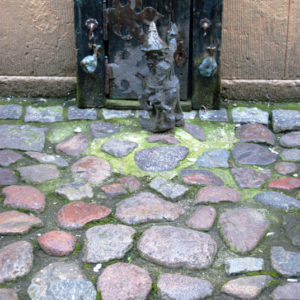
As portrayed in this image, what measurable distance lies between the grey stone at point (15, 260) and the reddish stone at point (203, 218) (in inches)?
35.6

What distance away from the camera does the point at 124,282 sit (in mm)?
2486

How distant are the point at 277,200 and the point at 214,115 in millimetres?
1339

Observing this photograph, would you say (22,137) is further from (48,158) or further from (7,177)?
(7,177)

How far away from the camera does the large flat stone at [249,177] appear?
11.2ft

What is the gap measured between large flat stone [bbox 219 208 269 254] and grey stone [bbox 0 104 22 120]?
83.2 inches

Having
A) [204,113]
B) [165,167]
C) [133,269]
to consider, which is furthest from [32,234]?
[204,113]

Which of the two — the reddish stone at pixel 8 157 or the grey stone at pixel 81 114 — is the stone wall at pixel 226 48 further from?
the reddish stone at pixel 8 157

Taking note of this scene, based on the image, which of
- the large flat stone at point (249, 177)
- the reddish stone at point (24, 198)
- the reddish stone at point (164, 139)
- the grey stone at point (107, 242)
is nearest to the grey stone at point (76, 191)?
the reddish stone at point (24, 198)

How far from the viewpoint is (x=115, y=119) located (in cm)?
427

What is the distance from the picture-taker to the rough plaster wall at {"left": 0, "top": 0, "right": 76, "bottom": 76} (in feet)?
14.7

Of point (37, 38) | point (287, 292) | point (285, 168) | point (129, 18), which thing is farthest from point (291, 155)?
point (37, 38)

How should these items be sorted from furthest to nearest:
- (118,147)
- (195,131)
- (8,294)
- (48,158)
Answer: (195,131), (118,147), (48,158), (8,294)

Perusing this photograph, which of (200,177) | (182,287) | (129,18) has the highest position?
(129,18)

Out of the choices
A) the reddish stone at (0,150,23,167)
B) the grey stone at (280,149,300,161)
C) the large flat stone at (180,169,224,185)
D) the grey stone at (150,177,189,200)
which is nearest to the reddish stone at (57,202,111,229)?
the grey stone at (150,177,189,200)
